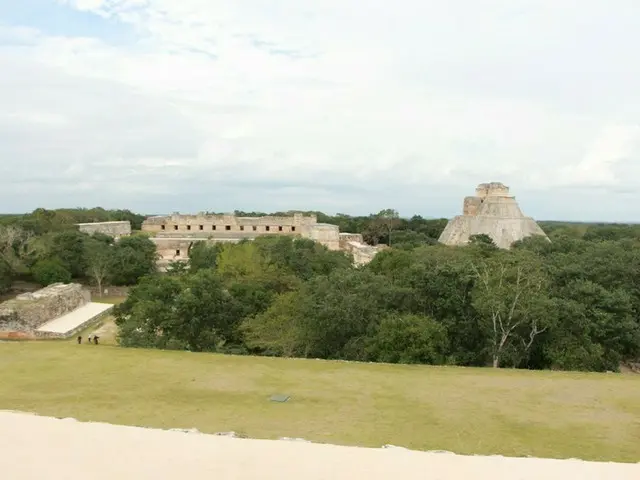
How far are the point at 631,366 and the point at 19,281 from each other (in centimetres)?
2672

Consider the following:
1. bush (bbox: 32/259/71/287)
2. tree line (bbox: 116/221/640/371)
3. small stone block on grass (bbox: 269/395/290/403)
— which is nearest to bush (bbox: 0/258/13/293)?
bush (bbox: 32/259/71/287)

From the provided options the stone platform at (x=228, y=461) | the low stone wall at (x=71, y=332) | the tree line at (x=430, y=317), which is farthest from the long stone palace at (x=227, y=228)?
the stone platform at (x=228, y=461)

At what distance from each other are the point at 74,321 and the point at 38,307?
131cm

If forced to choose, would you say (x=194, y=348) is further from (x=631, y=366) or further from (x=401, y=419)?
(x=631, y=366)

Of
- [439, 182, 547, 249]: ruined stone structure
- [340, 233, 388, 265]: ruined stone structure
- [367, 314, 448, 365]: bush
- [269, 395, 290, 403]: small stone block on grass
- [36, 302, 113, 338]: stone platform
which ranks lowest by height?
[36, 302, 113, 338]: stone platform

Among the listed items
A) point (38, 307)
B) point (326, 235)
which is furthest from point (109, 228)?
point (38, 307)

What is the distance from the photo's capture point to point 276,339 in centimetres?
1223

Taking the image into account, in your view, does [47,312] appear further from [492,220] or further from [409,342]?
[492,220]

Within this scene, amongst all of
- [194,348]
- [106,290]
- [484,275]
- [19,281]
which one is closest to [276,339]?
[194,348]

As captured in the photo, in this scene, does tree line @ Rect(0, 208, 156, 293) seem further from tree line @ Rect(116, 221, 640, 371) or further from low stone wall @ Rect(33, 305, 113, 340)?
tree line @ Rect(116, 221, 640, 371)

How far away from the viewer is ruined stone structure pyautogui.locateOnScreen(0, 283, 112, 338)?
643 inches

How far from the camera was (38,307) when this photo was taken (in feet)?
56.8

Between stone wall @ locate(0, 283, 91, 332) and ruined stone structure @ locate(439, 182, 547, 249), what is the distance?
2072 cm

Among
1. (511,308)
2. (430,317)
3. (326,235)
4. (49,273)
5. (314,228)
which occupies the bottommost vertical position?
(49,273)
